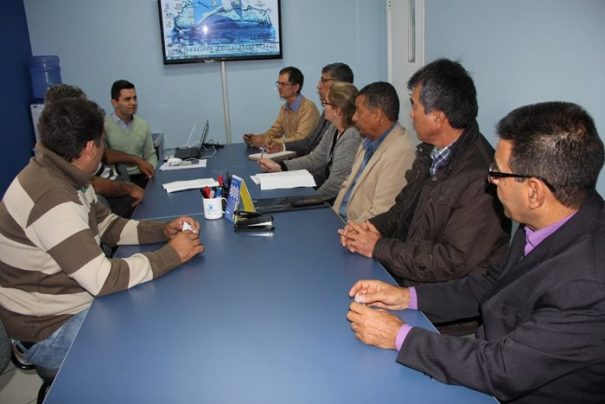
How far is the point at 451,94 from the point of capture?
185cm

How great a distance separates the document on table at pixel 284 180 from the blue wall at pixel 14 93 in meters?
2.85

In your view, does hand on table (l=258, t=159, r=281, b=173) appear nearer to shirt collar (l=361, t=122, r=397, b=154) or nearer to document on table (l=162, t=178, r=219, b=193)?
document on table (l=162, t=178, r=219, b=193)

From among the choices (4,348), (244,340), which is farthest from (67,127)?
(244,340)

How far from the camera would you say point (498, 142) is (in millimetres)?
1233

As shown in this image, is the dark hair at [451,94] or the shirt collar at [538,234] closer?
the shirt collar at [538,234]

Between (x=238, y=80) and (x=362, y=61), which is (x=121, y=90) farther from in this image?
(x=362, y=61)

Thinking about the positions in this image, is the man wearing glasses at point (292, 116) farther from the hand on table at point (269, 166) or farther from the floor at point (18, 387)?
the floor at point (18, 387)

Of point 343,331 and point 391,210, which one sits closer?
point 343,331

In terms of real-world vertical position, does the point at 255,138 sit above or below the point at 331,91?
below

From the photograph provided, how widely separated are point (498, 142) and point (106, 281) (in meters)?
1.22

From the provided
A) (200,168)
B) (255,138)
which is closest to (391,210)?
(200,168)

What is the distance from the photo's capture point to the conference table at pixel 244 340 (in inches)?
41.4

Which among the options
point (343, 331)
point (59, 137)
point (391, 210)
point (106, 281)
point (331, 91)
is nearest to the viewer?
point (343, 331)

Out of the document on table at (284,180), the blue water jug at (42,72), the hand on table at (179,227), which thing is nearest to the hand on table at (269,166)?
the document on table at (284,180)
